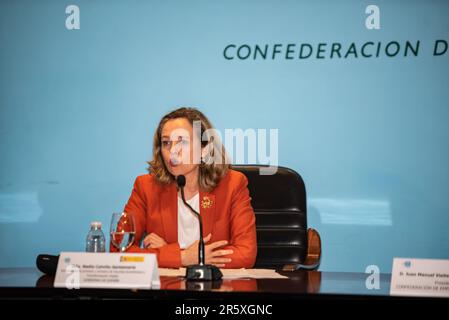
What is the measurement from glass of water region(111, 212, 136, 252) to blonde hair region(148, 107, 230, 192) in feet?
2.46

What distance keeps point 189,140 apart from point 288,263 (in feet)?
2.54

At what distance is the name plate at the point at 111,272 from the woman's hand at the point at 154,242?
2.46 feet

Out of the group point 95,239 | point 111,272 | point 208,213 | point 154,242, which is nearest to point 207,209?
point 208,213

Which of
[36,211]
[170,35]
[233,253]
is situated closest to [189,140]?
[233,253]

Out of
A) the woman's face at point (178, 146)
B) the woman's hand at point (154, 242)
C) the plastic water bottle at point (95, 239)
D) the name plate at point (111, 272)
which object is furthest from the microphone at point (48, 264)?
the woman's face at point (178, 146)

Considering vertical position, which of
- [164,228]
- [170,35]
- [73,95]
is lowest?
[164,228]

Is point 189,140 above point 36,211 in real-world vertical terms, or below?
above

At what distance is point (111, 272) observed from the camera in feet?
5.68

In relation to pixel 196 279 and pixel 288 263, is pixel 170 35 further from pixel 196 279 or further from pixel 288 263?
pixel 196 279

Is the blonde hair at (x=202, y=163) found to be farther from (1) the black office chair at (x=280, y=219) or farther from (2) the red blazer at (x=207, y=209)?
(1) the black office chair at (x=280, y=219)

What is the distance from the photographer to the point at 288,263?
9.52ft

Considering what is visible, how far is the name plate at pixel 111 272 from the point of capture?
5.61 feet
